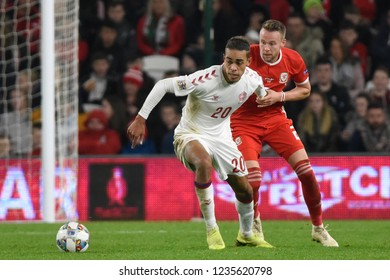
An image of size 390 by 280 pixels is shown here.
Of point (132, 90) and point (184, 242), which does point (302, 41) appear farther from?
point (184, 242)

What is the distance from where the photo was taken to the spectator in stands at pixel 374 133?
1572 centimetres

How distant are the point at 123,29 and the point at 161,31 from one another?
26.1 inches

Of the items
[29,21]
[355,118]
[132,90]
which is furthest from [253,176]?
[29,21]

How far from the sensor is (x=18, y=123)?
15.9m

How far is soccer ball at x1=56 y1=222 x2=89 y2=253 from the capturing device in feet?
31.6

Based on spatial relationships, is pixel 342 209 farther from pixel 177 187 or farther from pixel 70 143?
pixel 70 143

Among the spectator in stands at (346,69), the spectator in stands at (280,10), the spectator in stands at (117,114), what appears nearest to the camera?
the spectator in stands at (117,114)

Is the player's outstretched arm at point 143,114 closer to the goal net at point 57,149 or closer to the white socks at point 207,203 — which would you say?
the white socks at point 207,203

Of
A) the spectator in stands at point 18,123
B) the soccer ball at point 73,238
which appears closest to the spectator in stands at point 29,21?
the spectator in stands at point 18,123

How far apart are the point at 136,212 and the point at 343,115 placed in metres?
3.38

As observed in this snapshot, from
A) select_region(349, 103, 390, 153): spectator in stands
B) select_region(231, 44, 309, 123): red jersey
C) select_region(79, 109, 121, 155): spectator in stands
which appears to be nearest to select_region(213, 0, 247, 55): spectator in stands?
select_region(79, 109, 121, 155): spectator in stands

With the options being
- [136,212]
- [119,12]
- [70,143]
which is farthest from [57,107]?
[119,12]

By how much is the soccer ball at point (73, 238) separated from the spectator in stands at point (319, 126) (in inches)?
265
